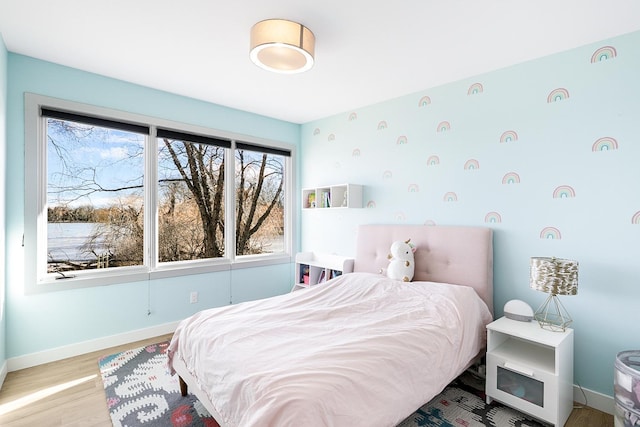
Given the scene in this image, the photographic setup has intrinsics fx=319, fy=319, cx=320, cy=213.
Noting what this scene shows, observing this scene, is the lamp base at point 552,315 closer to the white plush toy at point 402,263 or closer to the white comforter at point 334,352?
the white comforter at point 334,352

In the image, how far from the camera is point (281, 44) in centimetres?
196

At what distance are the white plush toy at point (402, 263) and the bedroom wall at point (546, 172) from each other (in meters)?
0.41

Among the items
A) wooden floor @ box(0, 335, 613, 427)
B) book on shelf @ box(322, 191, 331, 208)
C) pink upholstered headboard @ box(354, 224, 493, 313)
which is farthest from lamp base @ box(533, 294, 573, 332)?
book on shelf @ box(322, 191, 331, 208)

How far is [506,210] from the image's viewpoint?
8.57 feet

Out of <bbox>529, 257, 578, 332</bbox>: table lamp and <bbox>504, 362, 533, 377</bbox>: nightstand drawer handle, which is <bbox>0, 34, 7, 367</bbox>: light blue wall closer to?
<bbox>504, 362, 533, 377</bbox>: nightstand drawer handle

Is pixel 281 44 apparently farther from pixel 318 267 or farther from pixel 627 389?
pixel 627 389

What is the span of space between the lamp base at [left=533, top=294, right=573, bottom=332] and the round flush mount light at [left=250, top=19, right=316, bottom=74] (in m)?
2.39

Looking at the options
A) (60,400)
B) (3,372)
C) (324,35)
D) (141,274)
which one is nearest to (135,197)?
(141,274)

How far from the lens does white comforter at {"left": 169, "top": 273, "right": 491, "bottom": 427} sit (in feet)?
4.37

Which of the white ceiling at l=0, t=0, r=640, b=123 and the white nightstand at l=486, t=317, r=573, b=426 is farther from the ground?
the white ceiling at l=0, t=0, r=640, b=123

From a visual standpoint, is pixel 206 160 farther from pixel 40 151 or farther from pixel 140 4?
pixel 140 4

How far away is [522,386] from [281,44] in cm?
264

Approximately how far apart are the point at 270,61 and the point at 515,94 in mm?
1955

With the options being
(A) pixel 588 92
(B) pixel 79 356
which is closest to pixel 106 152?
(B) pixel 79 356
